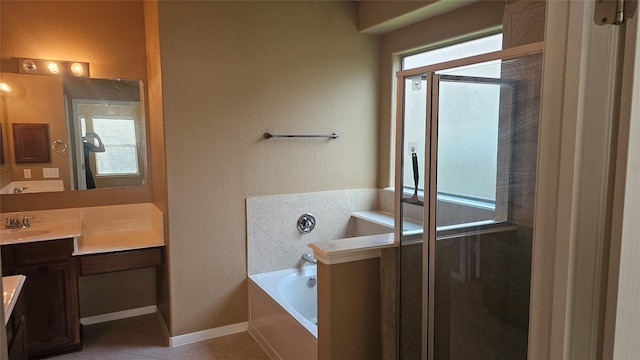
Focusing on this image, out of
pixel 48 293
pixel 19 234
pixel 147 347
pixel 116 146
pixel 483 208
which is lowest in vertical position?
pixel 147 347

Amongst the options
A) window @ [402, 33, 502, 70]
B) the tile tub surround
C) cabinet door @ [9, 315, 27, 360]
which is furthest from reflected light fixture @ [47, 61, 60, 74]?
window @ [402, 33, 502, 70]

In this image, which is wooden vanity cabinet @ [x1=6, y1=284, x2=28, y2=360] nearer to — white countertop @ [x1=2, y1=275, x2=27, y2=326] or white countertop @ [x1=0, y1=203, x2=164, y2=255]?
white countertop @ [x1=2, y1=275, x2=27, y2=326]

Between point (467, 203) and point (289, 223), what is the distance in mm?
1743

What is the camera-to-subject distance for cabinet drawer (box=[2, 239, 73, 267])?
8.81 ft

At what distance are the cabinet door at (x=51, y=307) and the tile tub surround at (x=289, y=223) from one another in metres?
1.21

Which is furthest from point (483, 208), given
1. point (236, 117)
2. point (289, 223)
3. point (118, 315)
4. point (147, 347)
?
point (118, 315)

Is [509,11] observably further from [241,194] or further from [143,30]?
[143,30]

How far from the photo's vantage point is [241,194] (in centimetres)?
320

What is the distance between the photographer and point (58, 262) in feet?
9.33

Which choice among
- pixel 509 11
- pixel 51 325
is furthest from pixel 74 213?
pixel 509 11

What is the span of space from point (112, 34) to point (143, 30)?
0.23 m

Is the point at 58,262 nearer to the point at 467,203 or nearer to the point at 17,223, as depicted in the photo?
the point at 17,223

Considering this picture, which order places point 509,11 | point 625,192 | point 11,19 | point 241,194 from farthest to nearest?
point 241,194, point 11,19, point 509,11, point 625,192

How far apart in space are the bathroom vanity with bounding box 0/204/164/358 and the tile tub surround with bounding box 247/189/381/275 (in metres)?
0.69
